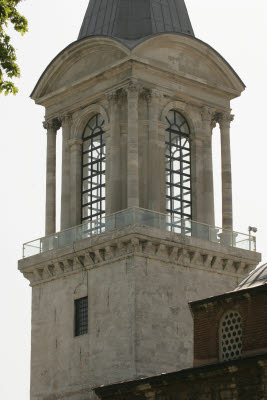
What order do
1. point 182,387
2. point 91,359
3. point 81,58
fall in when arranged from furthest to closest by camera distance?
point 81,58
point 91,359
point 182,387

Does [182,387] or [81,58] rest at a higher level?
[81,58]

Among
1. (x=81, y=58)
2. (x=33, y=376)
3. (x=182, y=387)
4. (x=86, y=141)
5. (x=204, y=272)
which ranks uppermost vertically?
(x=81, y=58)

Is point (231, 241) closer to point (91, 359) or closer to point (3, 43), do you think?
point (91, 359)

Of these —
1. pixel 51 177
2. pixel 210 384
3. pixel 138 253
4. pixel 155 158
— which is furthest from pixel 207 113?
pixel 210 384

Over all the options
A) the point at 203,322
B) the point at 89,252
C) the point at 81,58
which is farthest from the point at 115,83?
the point at 203,322

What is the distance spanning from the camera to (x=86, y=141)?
6500 cm

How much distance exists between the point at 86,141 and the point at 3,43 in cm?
2897

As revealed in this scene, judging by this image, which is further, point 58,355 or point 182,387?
point 58,355

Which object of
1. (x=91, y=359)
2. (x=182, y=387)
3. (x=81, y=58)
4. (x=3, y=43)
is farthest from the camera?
(x=81, y=58)

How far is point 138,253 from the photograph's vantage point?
58219 millimetres

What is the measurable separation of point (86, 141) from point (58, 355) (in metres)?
11.4

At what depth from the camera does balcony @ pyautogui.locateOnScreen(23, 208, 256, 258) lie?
5909 cm

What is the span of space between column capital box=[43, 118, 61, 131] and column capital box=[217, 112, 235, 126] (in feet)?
27.5

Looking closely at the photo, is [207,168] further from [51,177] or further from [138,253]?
[51,177]
